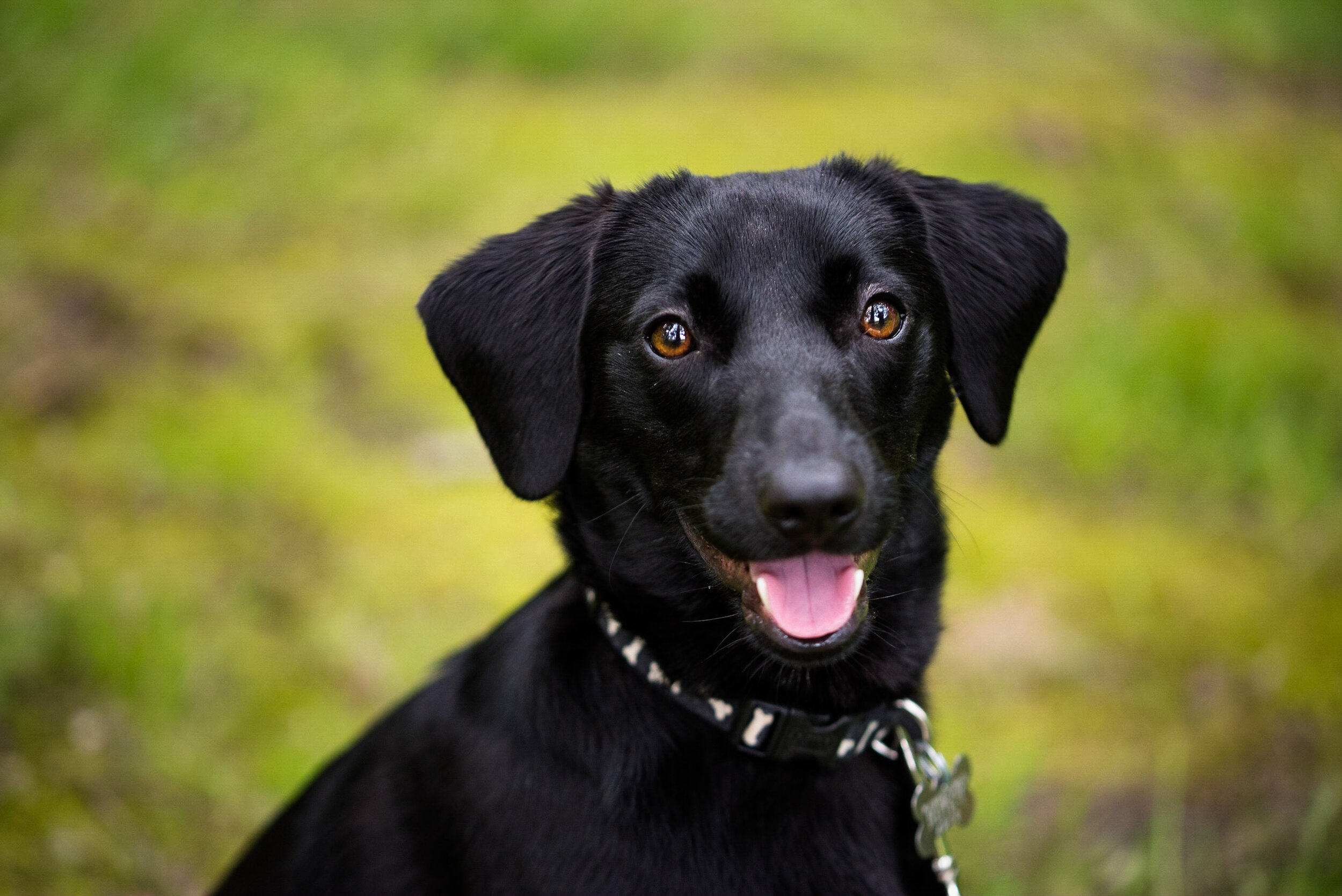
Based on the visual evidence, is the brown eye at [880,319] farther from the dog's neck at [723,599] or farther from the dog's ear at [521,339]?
the dog's ear at [521,339]

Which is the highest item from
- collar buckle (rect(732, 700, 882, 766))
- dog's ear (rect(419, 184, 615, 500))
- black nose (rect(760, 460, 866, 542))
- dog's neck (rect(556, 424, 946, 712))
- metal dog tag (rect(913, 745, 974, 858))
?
dog's ear (rect(419, 184, 615, 500))

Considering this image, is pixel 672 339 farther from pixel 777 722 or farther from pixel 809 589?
pixel 777 722

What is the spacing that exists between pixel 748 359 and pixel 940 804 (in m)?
0.97

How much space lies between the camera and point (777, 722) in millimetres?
2072

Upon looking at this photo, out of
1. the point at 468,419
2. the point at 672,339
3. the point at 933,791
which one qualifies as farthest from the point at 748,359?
the point at 468,419

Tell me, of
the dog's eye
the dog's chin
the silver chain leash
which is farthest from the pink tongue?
the dog's eye

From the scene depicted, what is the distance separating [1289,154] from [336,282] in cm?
578

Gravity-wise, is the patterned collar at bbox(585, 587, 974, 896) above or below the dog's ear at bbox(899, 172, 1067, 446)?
below

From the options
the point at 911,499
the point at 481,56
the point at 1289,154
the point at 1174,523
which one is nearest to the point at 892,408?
the point at 911,499

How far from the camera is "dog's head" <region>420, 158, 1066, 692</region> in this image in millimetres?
2025

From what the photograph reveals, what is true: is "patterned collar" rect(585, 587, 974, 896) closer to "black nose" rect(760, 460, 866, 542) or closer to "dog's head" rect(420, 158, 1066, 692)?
"dog's head" rect(420, 158, 1066, 692)

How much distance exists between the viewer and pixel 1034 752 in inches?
148

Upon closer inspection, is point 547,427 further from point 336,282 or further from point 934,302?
point 336,282

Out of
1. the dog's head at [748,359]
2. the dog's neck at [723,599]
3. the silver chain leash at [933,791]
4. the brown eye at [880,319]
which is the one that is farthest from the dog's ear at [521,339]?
the silver chain leash at [933,791]
